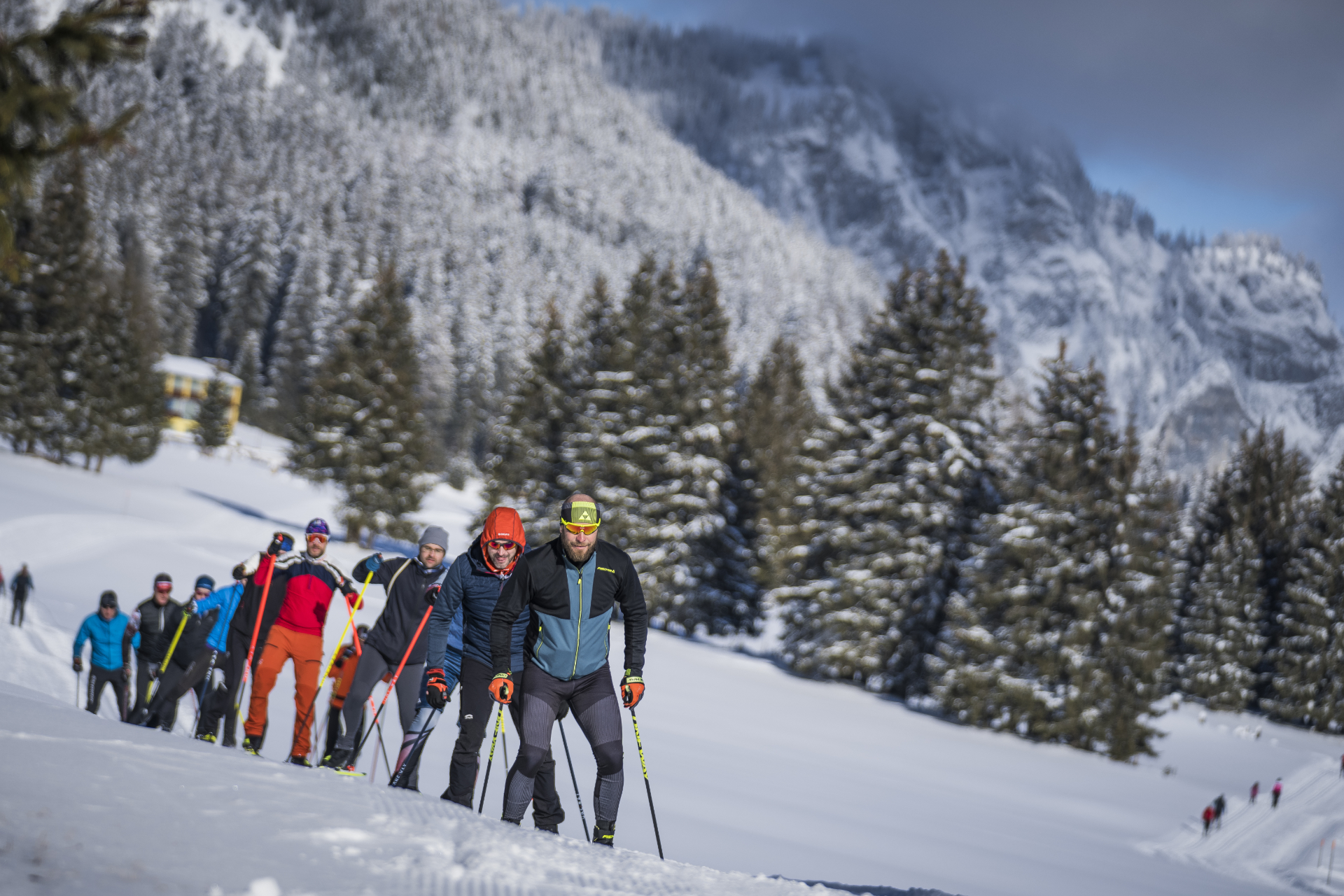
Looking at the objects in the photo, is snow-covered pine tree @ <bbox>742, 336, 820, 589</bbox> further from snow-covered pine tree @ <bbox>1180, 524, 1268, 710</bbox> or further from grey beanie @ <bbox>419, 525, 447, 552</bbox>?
grey beanie @ <bbox>419, 525, 447, 552</bbox>

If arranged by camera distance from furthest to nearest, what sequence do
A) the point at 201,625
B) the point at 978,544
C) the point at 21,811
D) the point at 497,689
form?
the point at 978,544, the point at 201,625, the point at 497,689, the point at 21,811

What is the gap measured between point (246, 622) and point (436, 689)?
3.56 m

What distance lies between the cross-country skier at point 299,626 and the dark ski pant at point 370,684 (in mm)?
469

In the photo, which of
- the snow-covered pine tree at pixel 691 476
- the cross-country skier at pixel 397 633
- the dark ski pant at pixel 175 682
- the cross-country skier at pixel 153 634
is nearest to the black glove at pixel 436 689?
the cross-country skier at pixel 397 633

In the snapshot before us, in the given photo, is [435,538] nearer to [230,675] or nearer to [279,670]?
[279,670]

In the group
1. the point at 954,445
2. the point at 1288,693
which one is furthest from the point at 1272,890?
the point at 1288,693

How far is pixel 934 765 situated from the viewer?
18.9 m

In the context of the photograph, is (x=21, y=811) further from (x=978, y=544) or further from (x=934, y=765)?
(x=978, y=544)

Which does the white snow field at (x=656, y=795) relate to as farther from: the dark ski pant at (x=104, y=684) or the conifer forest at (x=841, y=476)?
the conifer forest at (x=841, y=476)

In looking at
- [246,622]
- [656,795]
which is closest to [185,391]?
[656,795]

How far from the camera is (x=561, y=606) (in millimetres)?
5688

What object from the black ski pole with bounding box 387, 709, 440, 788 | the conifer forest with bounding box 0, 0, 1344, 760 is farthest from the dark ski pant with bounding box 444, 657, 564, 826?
the conifer forest with bounding box 0, 0, 1344, 760

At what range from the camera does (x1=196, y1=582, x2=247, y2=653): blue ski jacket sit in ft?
28.6

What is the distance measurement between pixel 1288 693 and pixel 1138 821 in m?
30.4
